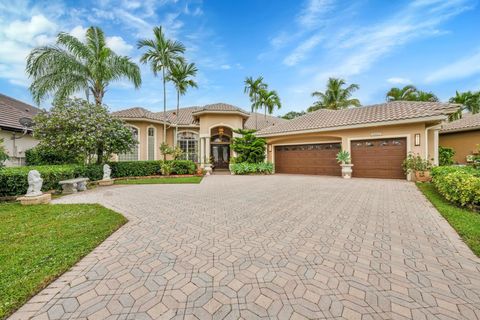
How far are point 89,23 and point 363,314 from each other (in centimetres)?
1901

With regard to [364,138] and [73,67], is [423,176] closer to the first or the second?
[364,138]

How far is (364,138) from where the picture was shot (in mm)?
13000

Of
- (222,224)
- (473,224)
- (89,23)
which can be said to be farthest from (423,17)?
(89,23)

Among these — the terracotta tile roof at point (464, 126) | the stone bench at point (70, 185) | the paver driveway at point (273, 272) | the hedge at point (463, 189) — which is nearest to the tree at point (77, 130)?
the stone bench at point (70, 185)

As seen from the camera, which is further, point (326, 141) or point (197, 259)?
point (326, 141)

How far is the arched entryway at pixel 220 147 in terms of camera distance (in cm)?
1905

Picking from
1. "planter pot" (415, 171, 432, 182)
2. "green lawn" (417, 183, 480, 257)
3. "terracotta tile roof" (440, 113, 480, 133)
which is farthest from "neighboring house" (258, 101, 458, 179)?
"green lawn" (417, 183, 480, 257)

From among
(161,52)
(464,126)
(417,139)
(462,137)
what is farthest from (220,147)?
(462,137)

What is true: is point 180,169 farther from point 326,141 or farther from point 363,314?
point 363,314

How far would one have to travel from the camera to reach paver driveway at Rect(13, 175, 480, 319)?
2.17m

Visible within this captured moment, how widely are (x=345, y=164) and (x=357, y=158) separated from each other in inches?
38.7

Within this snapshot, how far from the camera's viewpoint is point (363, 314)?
6.79ft

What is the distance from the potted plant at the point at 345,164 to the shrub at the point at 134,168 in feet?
40.8

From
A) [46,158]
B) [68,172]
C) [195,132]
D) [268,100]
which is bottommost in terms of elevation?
[68,172]
